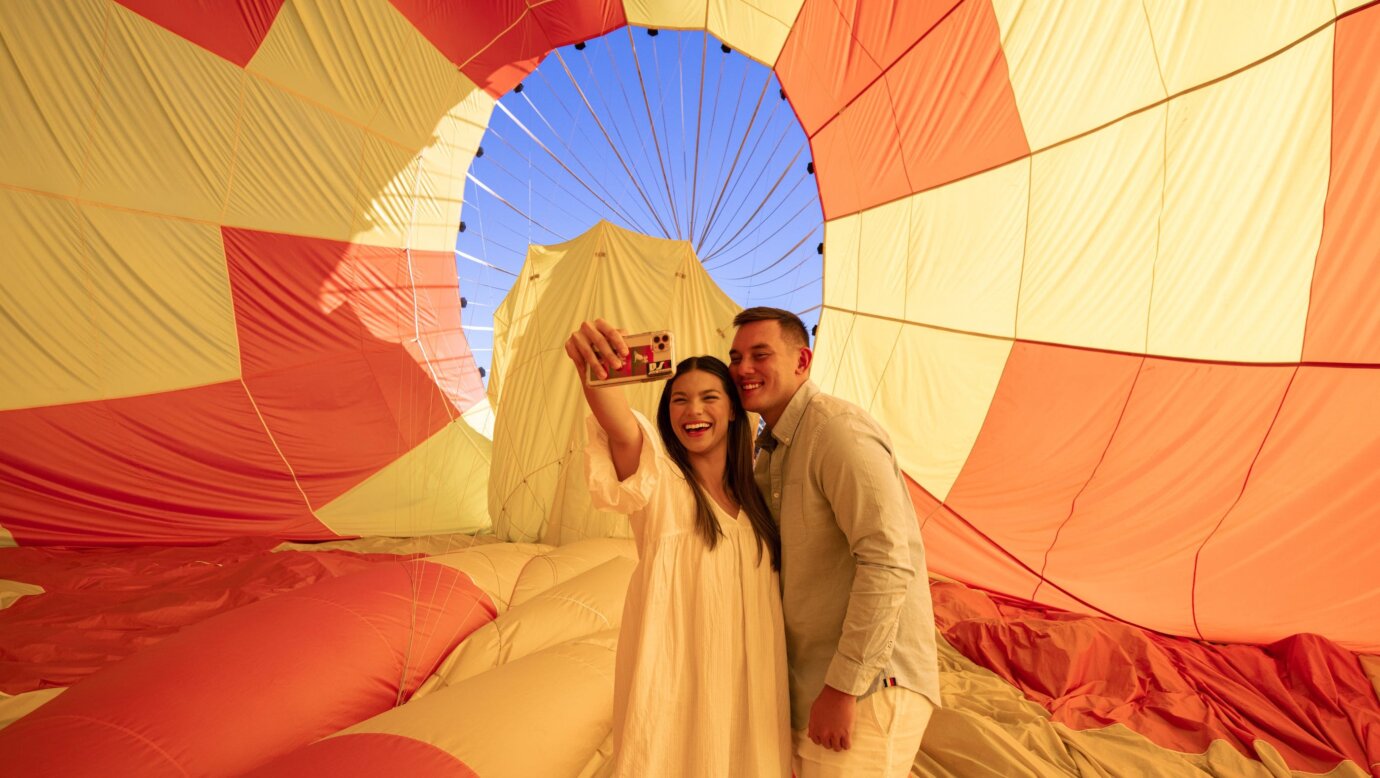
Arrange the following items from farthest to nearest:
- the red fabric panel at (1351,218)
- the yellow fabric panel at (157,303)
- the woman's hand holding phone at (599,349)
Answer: the yellow fabric panel at (157,303), the red fabric panel at (1351,218), the woman's hand holding phone at (599,349)

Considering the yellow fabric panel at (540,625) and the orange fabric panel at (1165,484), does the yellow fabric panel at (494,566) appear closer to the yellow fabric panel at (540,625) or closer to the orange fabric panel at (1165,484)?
the yellow fabric panel at (540,625)

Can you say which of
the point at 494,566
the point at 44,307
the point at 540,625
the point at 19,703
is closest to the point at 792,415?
the point at 540,625

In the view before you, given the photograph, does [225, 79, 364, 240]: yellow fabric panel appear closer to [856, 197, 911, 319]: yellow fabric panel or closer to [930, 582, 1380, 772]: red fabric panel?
[856, 197, 911, 319]: yellow fabric panel

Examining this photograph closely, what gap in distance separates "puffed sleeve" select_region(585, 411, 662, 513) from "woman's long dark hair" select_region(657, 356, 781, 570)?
9 cm

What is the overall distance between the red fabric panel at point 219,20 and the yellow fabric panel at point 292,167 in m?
0.19

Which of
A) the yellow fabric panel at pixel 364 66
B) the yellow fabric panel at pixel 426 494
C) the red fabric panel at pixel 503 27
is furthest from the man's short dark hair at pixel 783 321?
the yellow fabric panel at pixel 426 494

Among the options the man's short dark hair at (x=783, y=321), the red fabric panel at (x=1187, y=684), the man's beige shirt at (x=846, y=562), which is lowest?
the red fabric panel at (x=1187, y=684)

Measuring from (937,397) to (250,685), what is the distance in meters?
3.36

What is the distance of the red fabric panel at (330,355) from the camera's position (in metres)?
3.76

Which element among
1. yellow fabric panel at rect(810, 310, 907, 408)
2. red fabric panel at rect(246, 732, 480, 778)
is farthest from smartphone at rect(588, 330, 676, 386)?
yellow fabric panel at rect(810, 310, 907, 408)

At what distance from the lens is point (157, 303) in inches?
139

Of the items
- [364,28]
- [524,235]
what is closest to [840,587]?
[524,235]

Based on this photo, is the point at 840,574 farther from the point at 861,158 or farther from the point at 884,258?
the point at 861,158

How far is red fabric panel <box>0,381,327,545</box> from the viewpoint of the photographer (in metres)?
3.40
